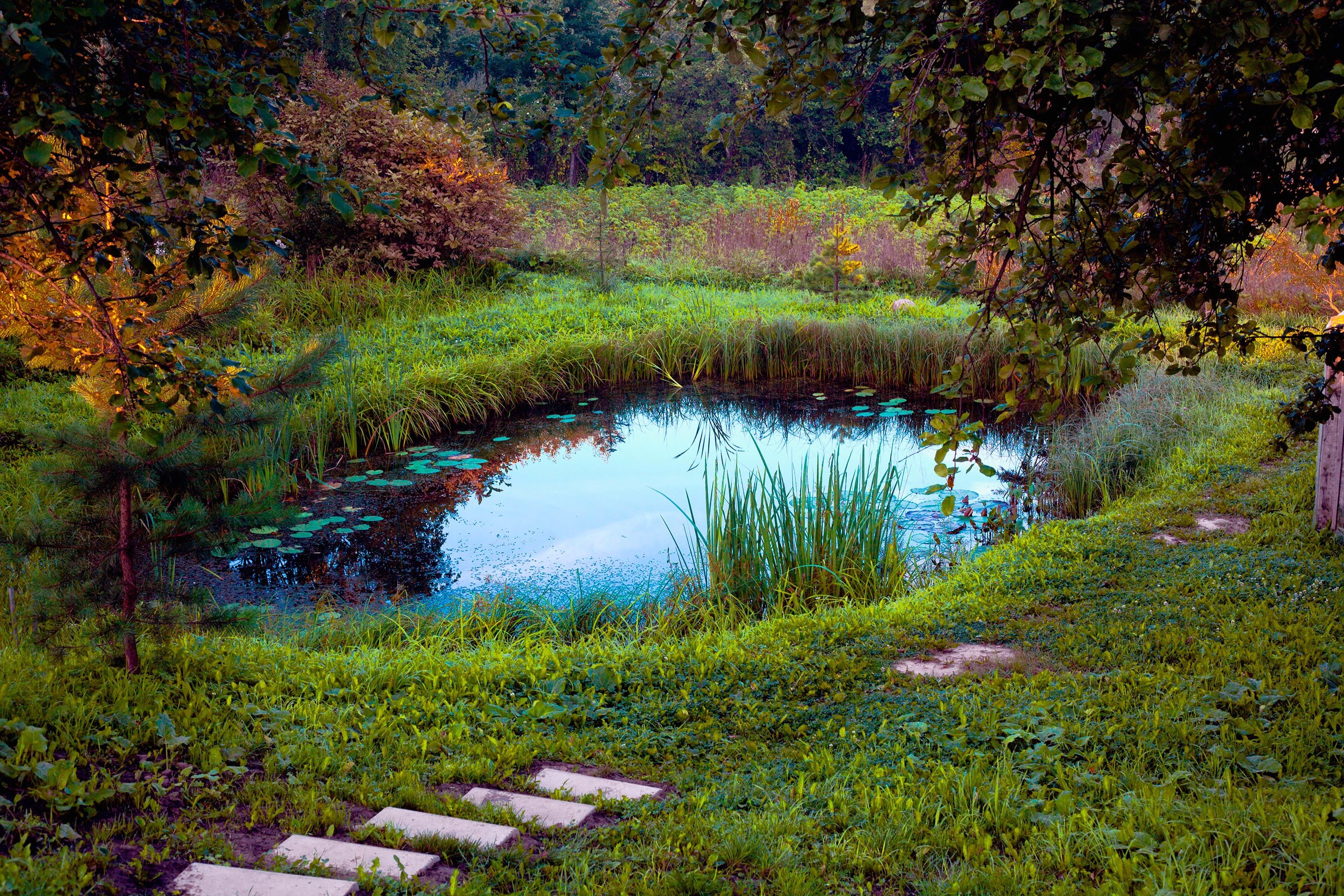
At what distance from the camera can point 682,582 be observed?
17.4 ft

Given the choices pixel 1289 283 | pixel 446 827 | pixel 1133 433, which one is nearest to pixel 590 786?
pixel 446 827

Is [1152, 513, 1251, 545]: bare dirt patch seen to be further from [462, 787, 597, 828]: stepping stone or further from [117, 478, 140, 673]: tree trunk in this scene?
[117, 478, 140, 673]: tree trunk

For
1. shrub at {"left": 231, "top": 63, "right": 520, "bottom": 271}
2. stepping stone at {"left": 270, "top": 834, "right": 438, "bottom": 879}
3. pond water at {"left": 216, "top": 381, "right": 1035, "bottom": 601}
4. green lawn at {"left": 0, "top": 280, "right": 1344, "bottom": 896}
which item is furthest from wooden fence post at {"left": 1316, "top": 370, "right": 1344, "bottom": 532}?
shrub at {"left": 231, "top": 63, "right": 520, "bottom": 271}

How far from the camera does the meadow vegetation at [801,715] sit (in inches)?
91.2

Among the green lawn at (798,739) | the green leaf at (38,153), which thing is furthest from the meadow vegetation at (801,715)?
the green leaf at (38,153)

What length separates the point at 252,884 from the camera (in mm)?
2150

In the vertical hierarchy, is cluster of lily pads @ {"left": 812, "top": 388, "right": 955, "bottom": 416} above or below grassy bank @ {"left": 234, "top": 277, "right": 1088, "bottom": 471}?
below

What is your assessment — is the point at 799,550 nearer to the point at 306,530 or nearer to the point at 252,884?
the point at 306,530

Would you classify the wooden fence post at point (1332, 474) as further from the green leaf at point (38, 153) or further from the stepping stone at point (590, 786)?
the green leaf at point (38, 153)

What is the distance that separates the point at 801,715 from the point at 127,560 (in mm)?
2422

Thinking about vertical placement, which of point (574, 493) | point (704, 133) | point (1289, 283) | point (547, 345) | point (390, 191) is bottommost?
point (574, 493)

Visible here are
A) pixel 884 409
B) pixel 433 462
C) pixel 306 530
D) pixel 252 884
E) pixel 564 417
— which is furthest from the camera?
pixel 884 409

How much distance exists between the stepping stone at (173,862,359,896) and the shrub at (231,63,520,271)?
9960mm

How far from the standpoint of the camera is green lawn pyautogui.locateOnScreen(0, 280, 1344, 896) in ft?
7.52
